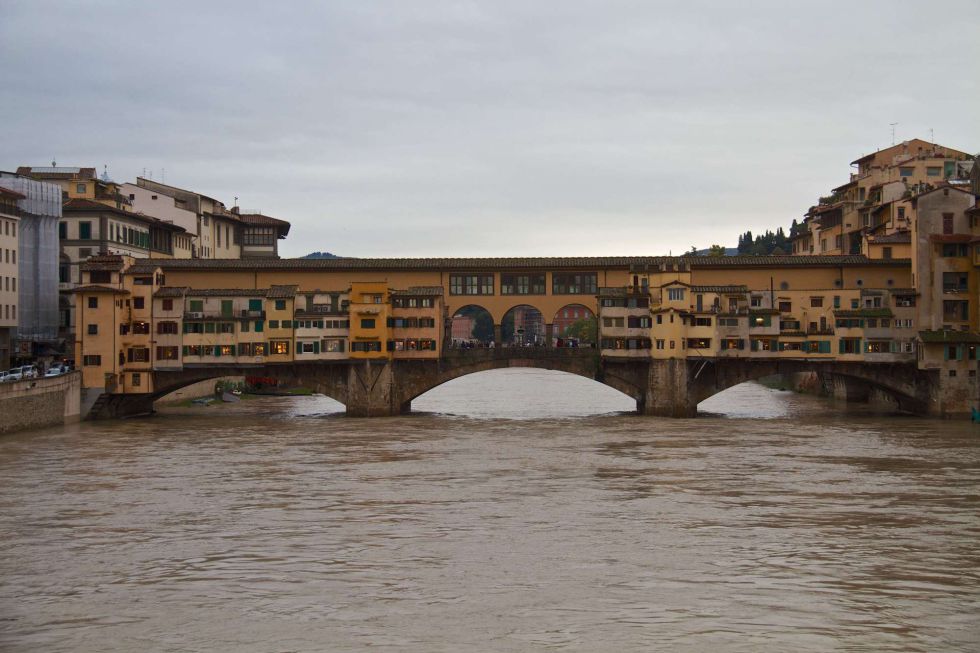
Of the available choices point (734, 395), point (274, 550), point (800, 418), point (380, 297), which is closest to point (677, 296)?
point (800, 418)

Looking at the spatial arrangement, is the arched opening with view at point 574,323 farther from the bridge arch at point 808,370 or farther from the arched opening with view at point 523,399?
the bridge arch at point 808,370

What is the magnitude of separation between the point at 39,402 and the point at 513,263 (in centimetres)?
3072

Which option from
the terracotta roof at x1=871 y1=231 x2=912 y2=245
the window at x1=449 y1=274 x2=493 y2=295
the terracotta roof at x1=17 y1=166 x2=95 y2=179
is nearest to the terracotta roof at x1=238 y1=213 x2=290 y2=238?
the terracotta roof at x1=17 y1=166 x2=95 y2=179

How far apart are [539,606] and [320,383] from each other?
46.3 m

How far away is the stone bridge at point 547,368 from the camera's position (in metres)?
69.6

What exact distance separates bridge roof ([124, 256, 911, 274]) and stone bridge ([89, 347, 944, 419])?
7.08 metres

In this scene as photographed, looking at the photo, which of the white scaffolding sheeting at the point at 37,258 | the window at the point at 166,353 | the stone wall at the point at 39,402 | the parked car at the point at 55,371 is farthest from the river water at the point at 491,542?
the white scaffolding sheeting at the point at 37,258

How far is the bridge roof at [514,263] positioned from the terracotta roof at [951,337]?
7.79 meters

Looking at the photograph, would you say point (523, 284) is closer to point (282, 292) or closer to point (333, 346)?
point (333, 346)

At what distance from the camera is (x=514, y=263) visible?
254ft

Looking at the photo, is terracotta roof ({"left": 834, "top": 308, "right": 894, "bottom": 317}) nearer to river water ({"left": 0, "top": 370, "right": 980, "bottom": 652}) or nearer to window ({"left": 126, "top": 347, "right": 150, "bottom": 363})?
river water ({"left": 0, "top": 370, "right": 980, "bottom": 652})

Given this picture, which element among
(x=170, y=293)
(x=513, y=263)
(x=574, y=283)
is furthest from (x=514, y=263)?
(x=170, y=293)

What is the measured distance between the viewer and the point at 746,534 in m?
33.8

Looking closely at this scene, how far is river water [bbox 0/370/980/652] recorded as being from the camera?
24.7m
